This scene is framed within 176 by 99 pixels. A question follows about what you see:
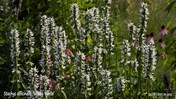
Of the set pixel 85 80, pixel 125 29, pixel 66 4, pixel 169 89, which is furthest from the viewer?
pixel 125 29

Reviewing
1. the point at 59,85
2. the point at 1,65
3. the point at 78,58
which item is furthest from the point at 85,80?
the point at 1,65

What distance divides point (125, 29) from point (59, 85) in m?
2.94

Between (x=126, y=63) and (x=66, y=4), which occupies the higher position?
(x=66, y=4)

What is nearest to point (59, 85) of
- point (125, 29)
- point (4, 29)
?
point (4, 29)

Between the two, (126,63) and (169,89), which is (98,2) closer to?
(126,63)

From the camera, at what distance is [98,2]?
5656 mm

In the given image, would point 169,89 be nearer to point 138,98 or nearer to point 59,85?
point 138,98

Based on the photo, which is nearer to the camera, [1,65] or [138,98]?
[138,98]

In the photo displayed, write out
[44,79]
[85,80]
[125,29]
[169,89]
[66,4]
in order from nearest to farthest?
[44,79] < [85,80] < [169,89] < [66,4] < [125,29]

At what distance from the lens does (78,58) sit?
11.2 feet

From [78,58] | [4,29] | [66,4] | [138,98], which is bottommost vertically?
[138,98]

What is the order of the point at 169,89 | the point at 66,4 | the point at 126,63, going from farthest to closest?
1. the point at 66,4
2. the point at 126,63
3. the point at 169,89

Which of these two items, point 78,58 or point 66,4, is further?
point 66,4

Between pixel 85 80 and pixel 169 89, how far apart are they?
2.19 feet
